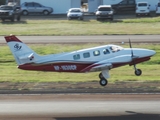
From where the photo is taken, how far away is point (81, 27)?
Result: 5622 centimetres

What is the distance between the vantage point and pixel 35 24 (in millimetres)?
60062

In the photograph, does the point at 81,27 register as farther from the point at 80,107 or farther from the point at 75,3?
the point at 80,107

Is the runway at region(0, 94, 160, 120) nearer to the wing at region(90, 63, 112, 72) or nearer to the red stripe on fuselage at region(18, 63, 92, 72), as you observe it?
the red stripe on fuselage at region(18, 63, 92, 72)

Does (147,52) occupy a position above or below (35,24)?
above

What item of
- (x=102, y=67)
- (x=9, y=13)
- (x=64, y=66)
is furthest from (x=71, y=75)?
(x=9, y=13)

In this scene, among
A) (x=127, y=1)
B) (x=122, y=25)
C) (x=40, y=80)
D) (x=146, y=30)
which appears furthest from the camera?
(x=127, y=1)

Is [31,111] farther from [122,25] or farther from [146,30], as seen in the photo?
[122,25]

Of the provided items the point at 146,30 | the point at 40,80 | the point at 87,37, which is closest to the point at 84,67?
the point at 40,80

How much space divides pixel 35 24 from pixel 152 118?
39843 mm

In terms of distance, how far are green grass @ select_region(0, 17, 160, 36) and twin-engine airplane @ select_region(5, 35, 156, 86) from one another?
21.9m

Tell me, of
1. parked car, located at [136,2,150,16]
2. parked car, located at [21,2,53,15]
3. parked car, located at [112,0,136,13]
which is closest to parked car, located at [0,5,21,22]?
parked car, located at [21,2,53,15]

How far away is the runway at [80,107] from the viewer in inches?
869

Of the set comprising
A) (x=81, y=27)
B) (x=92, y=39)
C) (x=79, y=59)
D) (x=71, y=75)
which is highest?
(x=79, y=59)

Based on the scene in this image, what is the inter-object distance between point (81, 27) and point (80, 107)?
108ft
